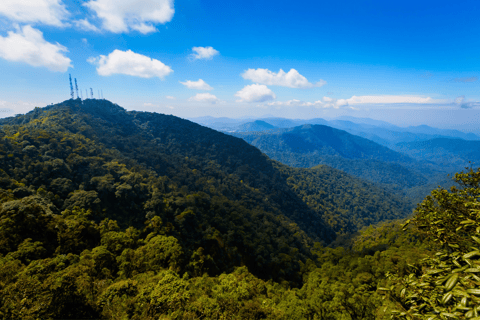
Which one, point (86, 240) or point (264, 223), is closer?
point (86, 240)

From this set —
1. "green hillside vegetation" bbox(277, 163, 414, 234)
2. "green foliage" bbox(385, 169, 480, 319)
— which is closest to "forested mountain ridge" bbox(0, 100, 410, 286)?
"green hillside vegetation" bbox(277, 163, 414, 234)

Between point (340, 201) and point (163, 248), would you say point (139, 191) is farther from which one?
point (340, 201)

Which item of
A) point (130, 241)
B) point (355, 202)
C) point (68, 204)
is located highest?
point (68, 204)

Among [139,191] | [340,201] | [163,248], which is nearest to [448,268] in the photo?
[163,248]

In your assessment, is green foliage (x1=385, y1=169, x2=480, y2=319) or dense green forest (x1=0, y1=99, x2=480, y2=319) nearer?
green foliage (x1=385, y1=169, x2=480, y2=319)

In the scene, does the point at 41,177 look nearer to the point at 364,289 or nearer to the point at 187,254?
the point at 187,254

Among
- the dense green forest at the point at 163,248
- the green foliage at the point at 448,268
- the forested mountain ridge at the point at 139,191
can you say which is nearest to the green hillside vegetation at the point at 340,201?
the forested mountain ridge at the point at 139,191

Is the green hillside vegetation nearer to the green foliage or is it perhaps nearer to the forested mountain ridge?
Result: the forested mountain ridge

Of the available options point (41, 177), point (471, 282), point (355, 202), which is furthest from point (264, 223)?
point (355, 202)
